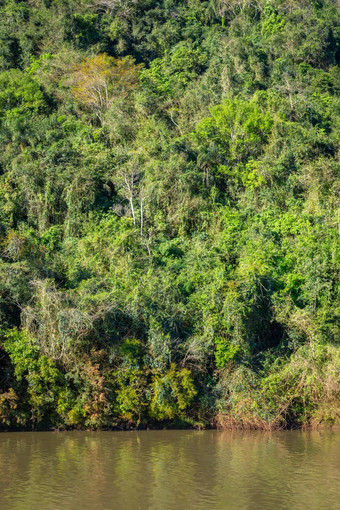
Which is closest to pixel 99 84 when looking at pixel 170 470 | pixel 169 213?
pixel 169 213

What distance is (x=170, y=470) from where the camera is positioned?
15773 mm

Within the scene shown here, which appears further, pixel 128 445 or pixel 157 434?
pixel 157 434

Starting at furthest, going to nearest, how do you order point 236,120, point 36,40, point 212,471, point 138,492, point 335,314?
point 36,40 < point 236,120 < point 335,314 < point 212,471 < point 138,492

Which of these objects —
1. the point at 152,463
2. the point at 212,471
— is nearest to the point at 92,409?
the point at 152,463

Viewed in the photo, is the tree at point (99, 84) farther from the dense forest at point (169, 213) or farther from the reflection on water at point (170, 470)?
the reflection on water at point (170, 470)

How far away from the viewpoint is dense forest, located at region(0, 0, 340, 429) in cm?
2023

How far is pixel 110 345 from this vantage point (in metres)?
20.8

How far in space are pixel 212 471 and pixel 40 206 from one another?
1581cm

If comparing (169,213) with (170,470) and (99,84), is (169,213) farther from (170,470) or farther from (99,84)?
(170,470)

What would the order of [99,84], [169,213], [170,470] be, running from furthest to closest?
1. [99,84]
2. [169,213]
3. [170,470]

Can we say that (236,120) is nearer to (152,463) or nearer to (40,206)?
(40,206)

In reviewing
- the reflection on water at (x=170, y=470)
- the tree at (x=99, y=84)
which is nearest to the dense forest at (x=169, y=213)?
the tree at (x=99, y=84)

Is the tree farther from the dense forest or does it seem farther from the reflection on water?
the reflection on water

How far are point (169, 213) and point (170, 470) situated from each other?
14347 millimetres
